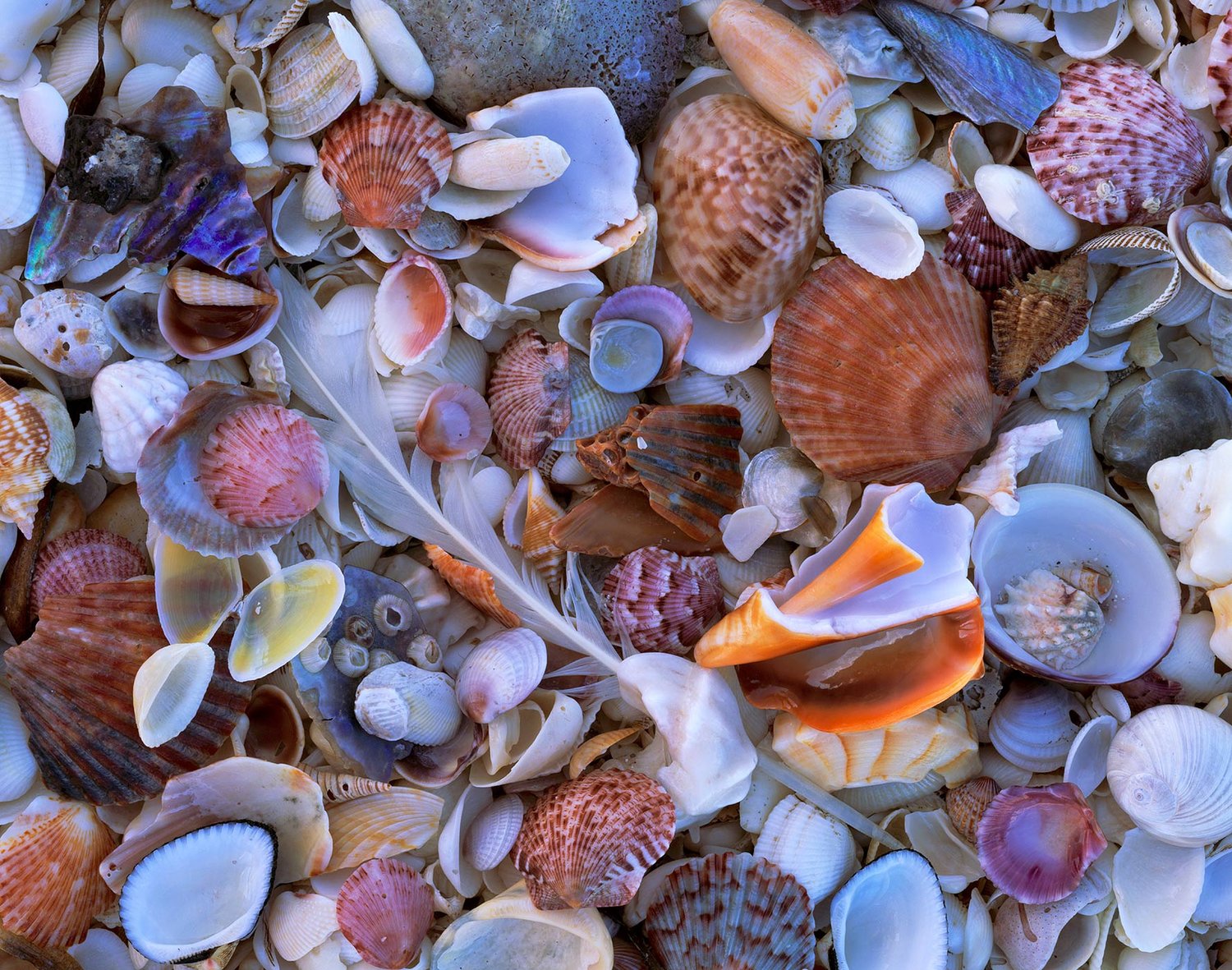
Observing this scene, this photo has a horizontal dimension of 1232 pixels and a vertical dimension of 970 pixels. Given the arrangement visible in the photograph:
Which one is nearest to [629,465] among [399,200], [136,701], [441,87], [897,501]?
[897,501]

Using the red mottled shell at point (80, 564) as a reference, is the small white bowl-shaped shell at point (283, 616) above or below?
below

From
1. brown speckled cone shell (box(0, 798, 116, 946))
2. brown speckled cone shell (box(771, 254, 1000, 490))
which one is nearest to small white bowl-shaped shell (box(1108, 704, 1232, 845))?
brown speckled cone shell (box(771, 254, 1000, 490))

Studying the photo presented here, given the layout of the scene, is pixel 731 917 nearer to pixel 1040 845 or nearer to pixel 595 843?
pixel 595 843

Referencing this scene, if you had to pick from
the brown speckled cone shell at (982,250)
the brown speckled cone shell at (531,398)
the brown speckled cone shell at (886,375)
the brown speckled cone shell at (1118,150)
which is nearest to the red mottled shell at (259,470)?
the brown speckled cone shell at (531,398)

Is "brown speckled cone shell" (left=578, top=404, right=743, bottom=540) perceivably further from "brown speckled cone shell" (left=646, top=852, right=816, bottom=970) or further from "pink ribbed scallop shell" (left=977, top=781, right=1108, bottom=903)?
"pink ribbed scallop shell" (left=977, top=781, right=1108, bottom=903)

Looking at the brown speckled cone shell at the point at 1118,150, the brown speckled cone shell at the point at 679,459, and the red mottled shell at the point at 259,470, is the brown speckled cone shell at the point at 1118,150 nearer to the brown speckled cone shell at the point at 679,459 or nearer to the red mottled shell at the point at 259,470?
the brown speckled cone shell at the point at 679,459

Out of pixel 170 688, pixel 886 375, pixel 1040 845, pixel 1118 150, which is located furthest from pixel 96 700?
pixel 1118 150
